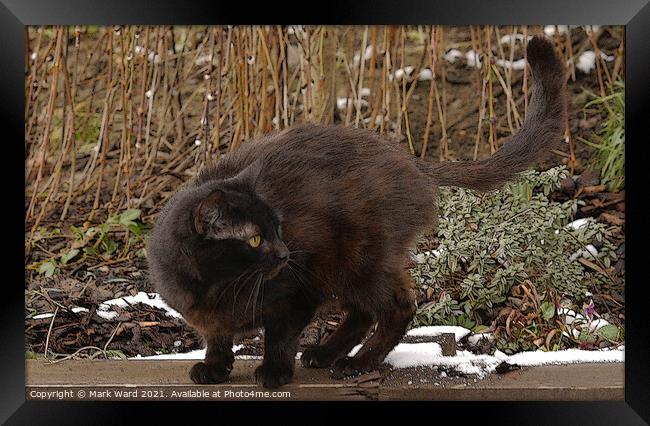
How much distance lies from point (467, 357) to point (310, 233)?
2.67ft

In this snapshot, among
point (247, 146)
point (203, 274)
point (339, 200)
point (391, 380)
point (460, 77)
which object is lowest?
point (391, 380)

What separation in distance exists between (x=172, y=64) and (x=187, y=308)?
1.04 meters

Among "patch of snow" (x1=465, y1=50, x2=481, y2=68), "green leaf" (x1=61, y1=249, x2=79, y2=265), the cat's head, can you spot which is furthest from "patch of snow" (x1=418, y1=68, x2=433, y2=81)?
"green leaf" (x1=61, y1=249, x2=79, y2=265)

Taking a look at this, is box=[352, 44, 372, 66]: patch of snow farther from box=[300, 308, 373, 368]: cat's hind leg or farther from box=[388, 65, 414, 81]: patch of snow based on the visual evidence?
box=[300, 308, 373, 368]: cat's hind leg

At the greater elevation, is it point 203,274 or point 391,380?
point 203,274

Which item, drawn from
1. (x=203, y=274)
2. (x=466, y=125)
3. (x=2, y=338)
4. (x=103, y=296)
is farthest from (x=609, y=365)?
(x=2, y=338)

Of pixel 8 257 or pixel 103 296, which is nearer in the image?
pixel 8 257

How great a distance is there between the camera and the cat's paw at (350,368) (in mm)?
3016

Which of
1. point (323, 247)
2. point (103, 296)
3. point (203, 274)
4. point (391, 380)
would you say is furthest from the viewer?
point (103, 296)

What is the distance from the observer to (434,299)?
322 cm

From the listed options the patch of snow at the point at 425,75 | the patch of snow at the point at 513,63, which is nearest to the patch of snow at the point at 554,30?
the patch of snow at the point at 513,63

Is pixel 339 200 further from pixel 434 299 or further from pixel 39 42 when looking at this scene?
pixel 39 42

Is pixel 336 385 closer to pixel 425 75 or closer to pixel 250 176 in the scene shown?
pixel 250 176

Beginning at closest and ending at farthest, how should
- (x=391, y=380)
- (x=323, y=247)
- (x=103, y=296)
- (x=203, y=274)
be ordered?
(x=203, y=274) < (x=323, y=247) < (x=391, y=380) < (x=103, y=296)
